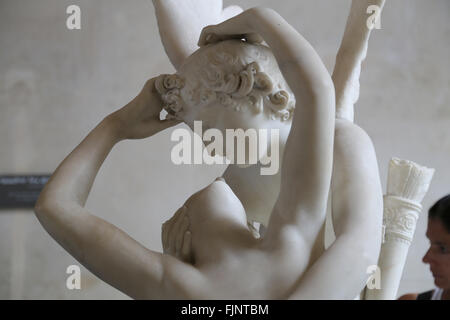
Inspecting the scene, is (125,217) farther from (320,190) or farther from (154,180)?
(320,190)

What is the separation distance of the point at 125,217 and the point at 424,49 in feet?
8.11

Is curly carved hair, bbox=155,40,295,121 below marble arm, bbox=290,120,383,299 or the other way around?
the other way around

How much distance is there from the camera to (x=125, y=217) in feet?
14.8

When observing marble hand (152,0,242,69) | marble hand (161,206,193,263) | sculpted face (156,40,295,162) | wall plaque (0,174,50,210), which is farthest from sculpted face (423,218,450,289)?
wall plaque (0,174,50,210)

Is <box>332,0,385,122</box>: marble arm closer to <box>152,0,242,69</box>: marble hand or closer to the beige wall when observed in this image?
<box>152,0,242,69</box>: marble hand

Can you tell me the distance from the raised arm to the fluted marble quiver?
759 mm

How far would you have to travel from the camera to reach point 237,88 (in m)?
1.51

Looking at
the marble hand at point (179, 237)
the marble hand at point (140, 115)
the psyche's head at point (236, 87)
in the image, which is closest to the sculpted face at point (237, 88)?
the psyche's head at point (236, 87)

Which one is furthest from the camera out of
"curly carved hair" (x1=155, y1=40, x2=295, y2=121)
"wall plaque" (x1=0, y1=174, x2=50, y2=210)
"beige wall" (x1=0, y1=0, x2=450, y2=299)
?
"wall plaque" (x1=0, y1=174, x2=50, y2=210)

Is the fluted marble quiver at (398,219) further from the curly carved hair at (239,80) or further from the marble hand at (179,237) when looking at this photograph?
the marble hand at (179,237)

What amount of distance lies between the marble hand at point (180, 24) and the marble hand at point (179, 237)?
0.54 m

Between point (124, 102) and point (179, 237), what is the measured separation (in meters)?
3.28

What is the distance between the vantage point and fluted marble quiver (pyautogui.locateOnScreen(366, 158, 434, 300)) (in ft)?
6.10

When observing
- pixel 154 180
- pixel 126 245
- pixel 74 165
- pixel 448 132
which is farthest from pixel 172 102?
pixel 448 132
